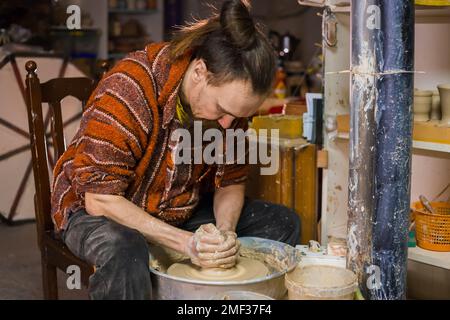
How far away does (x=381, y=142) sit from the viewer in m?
1.75

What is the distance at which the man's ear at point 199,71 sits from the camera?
6.49 ft

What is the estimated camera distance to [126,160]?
76.7 inches

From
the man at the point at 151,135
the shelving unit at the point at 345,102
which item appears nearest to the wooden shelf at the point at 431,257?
the shelving unit at the point at 345,102

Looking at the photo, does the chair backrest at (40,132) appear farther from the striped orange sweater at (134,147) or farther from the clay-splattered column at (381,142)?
the clay-splattered column at (381,142)

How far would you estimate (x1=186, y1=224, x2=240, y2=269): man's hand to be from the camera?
6.09 feet

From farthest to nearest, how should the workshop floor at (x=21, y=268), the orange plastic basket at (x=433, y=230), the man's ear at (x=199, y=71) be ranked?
the workshop floor at (x=21, y=268) < the orange plastic basket at (x=433, y=230) < the man's ear at (x=199, y=71)

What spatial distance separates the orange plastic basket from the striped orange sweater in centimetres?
87

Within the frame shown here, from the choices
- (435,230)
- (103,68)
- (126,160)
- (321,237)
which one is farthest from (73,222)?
(435,230)

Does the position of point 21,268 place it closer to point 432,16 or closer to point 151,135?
point 151,135

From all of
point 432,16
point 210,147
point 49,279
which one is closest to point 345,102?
point 432,16

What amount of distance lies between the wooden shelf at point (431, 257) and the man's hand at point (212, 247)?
864 millimetres

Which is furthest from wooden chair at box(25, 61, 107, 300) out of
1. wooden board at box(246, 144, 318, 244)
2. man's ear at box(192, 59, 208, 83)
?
wooden board at box(246, 144, 318, 244)

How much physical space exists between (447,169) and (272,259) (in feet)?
3.47

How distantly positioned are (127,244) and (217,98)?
0.52 metres
